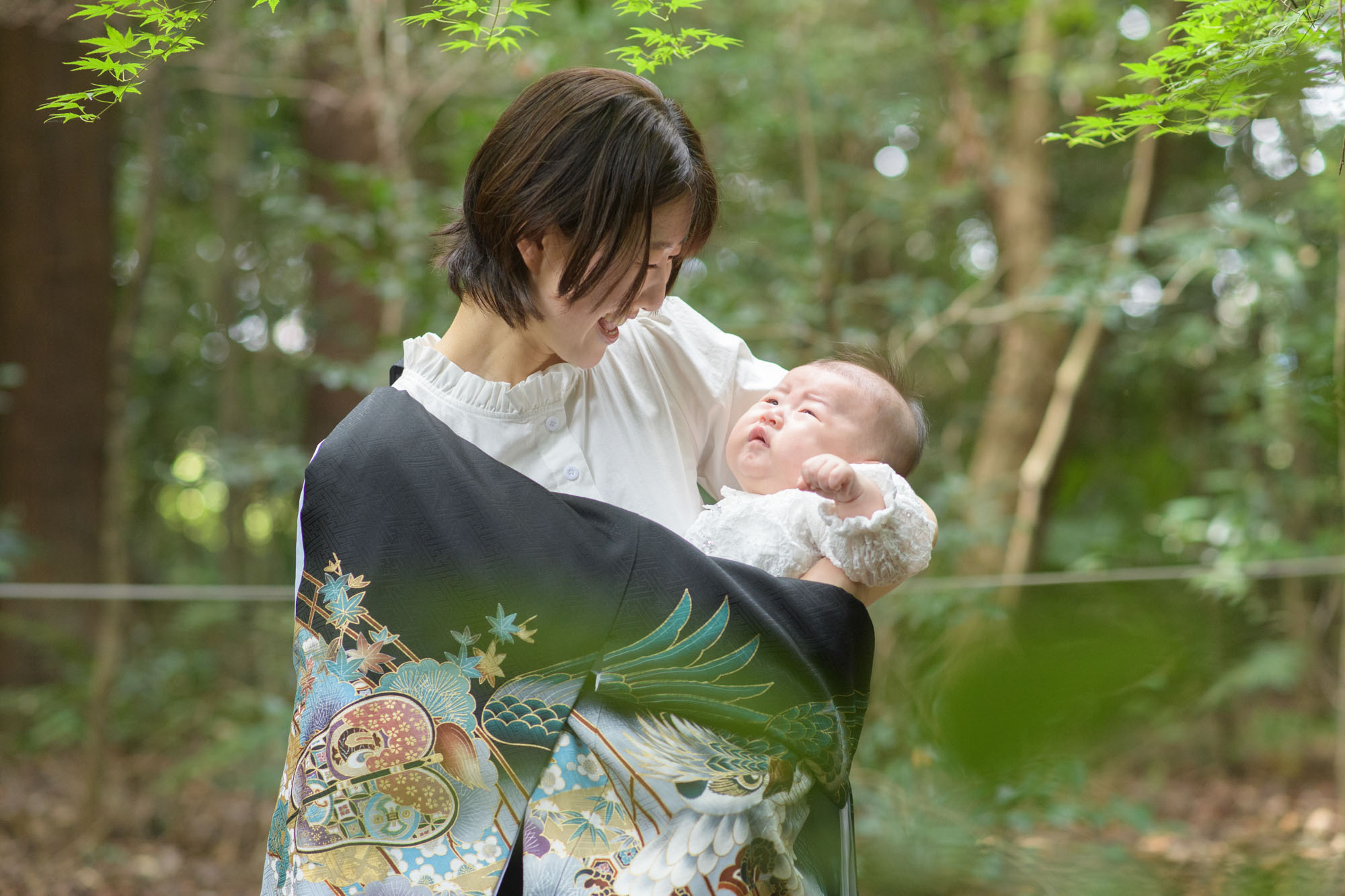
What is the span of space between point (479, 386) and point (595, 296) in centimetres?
17

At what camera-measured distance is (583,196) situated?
103 cm

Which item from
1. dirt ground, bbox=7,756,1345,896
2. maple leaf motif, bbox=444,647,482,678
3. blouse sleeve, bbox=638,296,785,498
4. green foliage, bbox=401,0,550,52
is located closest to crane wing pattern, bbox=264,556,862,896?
maple leaf motif, bbox=444,647,482,678

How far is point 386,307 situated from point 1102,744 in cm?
385

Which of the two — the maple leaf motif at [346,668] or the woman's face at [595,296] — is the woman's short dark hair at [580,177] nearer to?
the woman's face at [595,296]

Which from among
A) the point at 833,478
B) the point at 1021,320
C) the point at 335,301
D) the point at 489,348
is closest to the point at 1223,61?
the point at 833,478

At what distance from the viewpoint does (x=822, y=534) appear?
3.65ft

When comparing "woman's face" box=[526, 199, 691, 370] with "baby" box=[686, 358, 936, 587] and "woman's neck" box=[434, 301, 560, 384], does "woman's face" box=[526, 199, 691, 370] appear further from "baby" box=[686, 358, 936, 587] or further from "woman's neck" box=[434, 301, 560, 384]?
"baby" box=[686, 358, 936, 587]

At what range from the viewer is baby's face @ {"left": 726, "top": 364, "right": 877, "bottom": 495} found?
1206mm

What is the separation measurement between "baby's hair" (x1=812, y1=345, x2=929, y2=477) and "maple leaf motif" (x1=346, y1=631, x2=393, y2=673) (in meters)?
0.58

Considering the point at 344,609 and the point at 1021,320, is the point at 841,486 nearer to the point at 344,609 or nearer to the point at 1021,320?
the point at 344,609

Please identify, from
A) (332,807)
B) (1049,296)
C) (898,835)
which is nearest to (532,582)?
(332,807)

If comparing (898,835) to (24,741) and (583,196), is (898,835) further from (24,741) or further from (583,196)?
(24,741)

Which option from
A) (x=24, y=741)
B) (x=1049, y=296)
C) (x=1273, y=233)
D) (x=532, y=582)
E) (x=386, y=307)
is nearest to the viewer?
(x=532, y=582)

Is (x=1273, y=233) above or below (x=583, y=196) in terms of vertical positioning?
below
